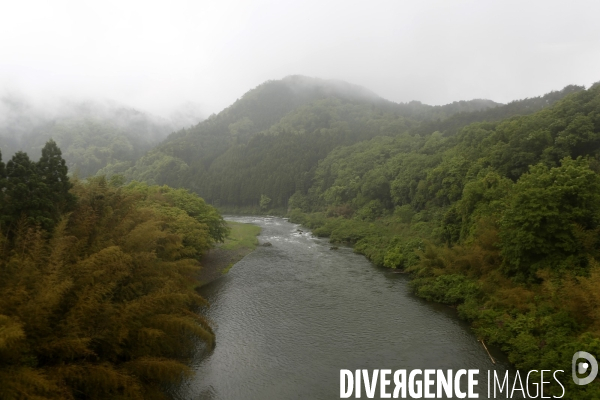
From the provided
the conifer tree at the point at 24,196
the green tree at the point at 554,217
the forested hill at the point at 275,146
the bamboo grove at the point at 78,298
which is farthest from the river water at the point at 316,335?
the forested hill at the point at 275,146

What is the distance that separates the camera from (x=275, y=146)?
13050cm

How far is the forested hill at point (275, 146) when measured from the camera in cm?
10050

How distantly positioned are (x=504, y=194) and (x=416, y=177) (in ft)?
86.9

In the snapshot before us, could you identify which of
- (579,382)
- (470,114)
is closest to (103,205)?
(579,382)

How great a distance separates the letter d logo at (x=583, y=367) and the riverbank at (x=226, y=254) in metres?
26.0

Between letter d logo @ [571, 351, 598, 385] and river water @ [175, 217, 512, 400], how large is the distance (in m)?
3.09

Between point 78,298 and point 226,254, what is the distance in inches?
1177

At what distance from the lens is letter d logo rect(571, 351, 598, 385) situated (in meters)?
14.3

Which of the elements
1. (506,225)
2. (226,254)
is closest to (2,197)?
(506,225)

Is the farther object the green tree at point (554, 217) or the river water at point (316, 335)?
the green tree at point (554, 217)

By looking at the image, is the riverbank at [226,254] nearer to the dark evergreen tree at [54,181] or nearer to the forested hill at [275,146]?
the dark evergreen tree at [54,181]

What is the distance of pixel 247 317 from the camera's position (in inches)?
956

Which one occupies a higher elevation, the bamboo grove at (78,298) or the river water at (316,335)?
the bamboo grove at (78,298)

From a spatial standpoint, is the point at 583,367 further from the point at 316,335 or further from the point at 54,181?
the point at 54,181
